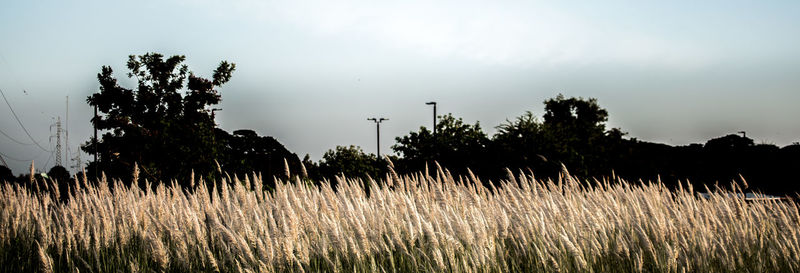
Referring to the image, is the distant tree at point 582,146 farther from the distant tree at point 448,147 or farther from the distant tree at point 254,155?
the distant tree at point 254,155

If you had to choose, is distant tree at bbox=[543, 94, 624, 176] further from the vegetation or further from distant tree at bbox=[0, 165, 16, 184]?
distant tree at bbox=[0, 165, 16, 184]

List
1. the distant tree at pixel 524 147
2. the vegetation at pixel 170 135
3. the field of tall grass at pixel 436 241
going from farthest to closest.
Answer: the vegetation at pixel 170 135
the distant tree at pixel 524 147
the field of tall grass at pixel 436 241

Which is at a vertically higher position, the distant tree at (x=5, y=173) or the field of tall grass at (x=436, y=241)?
the distant tree at (x=5, y=173)

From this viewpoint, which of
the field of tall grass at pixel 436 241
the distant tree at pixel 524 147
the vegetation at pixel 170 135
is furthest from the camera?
the vegetation at pixel 170 135

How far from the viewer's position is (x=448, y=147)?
14219mm

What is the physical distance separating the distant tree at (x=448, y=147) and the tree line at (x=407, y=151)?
3cm

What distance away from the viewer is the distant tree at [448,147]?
42.1ft

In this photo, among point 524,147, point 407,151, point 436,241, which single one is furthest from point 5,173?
point 436,241

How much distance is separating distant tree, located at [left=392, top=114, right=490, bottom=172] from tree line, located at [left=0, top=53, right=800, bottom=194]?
26 mm

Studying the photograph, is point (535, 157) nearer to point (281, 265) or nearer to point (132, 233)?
point (132, 233)

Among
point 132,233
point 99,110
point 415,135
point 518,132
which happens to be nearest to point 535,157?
point 518,132

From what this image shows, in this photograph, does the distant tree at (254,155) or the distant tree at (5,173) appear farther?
the distant tree at (5,173)

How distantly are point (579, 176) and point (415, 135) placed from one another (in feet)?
18.2

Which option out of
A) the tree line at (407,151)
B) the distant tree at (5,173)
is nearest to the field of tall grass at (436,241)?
the tree line at (407,151)
